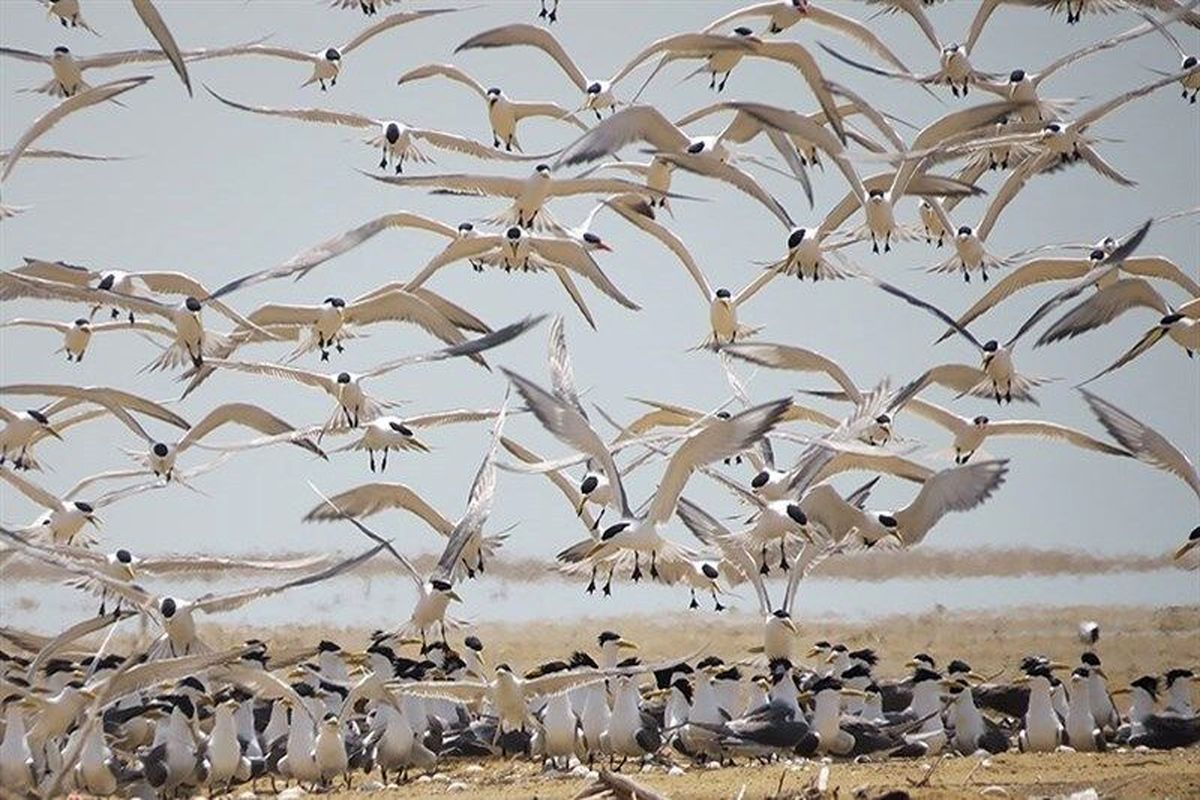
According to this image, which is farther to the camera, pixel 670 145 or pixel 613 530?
pixel 670 145

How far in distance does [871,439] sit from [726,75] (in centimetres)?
301

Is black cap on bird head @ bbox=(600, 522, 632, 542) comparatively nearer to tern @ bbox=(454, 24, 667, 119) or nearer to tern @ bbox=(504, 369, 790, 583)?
tern @ bbox=(504, 369, 790, 583)

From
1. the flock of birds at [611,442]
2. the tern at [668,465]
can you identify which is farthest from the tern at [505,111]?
the tern at [668,465]

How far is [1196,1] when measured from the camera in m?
14.8

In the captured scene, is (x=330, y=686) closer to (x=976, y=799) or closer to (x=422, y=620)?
(x=422, y=620)

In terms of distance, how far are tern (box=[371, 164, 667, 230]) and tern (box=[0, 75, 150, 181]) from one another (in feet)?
8.05

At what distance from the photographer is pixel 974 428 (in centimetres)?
1617

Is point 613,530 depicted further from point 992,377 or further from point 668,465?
point 992,377

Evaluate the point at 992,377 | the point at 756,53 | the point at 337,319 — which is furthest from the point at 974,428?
the point at 337,319

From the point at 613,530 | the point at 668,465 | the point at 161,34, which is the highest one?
the point at 161,34

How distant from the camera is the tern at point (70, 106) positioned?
1534 cm

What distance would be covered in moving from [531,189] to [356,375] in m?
1.95

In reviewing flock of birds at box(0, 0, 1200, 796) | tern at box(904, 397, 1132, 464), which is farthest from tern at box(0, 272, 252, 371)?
tern at box(904, 397, 1132, 464)

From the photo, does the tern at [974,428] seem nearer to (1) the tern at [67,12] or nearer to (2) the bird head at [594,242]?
(2) the bird head at [594,242]
